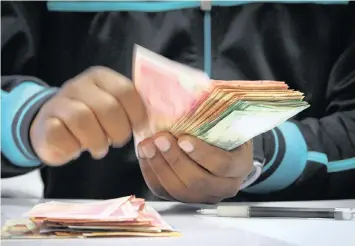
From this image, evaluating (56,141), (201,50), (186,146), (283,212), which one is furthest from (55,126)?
(201,50)

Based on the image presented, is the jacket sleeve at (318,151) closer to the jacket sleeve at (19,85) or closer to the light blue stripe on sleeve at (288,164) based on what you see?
the light blue stripe on sleeve at (288,164)

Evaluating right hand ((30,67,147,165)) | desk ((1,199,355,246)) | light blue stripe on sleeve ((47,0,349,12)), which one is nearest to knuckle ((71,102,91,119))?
right hand ((30,67,147,165))

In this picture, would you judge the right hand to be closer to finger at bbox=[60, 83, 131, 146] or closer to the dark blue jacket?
finger at bbox=[60, 83, 131, 146]

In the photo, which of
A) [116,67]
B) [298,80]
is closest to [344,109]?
[298,80]

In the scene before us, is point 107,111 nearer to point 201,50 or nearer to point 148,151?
point 148,151

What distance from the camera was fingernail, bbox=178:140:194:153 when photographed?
0.47m

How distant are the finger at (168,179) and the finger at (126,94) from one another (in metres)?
0.03

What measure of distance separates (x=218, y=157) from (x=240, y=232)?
0.28 feet

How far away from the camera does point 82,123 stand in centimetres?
47

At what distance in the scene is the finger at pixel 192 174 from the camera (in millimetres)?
488

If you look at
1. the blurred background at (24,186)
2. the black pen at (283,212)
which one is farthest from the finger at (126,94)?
the blurred background at (24,186)

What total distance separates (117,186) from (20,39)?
0.25m

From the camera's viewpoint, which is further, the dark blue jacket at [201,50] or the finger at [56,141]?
the dark blue jacket at [201,50]

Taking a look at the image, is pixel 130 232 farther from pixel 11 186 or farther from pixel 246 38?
pixel 246 38
